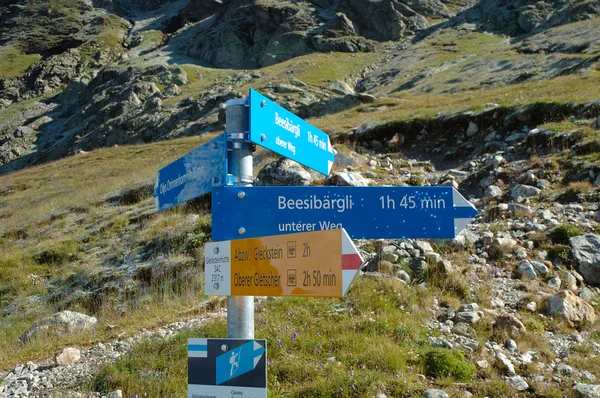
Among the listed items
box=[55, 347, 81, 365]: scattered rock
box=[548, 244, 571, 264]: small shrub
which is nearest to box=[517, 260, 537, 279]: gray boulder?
box=[548, 244, 571, 264]: small shrub

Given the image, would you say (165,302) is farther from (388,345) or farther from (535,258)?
(535,258)

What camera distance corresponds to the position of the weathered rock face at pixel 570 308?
18.2 ft

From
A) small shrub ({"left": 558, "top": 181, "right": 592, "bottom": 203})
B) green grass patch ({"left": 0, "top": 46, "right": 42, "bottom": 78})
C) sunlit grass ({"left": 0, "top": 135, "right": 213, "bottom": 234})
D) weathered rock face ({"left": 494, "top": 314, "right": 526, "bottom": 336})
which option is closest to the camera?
weathered rock face ({"left": 494, "top": 314, "right": 526, "bottom": 336})

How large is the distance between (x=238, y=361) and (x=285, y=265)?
571 millimetres

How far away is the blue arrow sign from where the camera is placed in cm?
253

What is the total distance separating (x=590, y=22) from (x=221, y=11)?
78.1 m

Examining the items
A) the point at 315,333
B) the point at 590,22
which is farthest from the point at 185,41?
the point at 315,333

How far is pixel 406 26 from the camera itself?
8319 cm

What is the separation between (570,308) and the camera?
5.59 m

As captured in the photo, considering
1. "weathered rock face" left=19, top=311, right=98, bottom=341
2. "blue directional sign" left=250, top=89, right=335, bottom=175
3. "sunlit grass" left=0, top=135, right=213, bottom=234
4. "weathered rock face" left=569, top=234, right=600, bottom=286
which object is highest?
"sunlit grass" left=0, top=135, right=213, bottom=234

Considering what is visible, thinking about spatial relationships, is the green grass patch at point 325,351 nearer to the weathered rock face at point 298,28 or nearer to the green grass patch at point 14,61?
the weathered rock face at point 298,28

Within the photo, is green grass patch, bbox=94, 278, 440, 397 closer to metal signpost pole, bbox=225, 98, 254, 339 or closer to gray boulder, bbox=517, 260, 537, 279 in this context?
gray boulder, bbox=517, 260, 537, 279

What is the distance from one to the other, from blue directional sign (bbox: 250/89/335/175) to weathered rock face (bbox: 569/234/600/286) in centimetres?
475

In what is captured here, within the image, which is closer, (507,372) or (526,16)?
(507,372)
